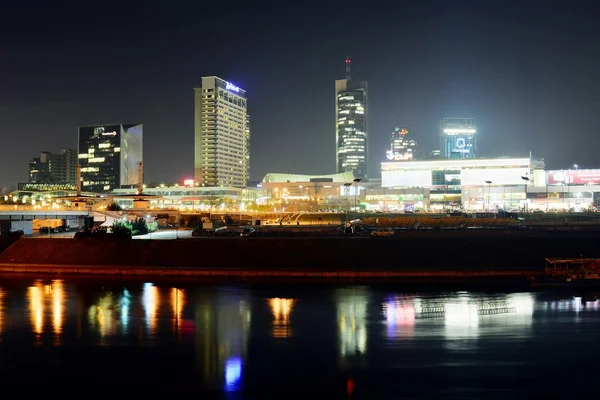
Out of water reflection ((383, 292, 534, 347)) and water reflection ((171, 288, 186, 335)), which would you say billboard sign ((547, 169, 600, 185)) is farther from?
water reflection ((171, 288, 186, 335))

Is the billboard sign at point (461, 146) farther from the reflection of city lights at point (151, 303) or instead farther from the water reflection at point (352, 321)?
the reflection of city lights at point (151, 303)

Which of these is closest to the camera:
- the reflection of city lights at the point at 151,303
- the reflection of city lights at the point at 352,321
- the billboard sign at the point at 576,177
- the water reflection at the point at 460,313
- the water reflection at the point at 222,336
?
the water reflection at the point at 222,336

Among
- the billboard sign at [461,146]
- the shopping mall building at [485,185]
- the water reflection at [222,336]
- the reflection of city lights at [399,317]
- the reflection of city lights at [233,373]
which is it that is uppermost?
the billboard sign at [461,146]

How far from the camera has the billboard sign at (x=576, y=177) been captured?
106 m

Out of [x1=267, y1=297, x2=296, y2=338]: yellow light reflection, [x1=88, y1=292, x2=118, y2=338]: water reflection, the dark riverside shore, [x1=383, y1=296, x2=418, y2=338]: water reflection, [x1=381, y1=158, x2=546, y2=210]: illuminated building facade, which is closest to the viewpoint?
[x1=383, y1=296, x2=418, y2=338]: water reflection

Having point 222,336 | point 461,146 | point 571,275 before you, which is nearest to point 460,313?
point 222,336

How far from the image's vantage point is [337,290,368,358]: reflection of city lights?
15.8 meters

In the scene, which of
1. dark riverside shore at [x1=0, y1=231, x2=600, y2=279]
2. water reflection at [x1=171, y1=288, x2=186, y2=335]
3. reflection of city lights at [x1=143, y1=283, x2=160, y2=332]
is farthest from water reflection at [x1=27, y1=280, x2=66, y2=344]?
dark riverside shore at [x1=0, y1=231, x2=600, y2=279]

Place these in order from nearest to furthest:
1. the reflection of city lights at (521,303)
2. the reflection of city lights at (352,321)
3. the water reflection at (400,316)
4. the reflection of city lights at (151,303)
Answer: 1. the reflection of city lights at (352,321)
2. the water reflection at (400,316)
3. the reflection of city lights at (151,303)
4. the reflection of city lights at (521,303)

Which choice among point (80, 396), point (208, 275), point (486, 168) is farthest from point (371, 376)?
point (486, 168)

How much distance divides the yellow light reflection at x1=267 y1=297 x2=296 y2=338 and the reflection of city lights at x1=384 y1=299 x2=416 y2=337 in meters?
3.70

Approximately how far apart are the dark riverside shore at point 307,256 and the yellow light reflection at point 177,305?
4.54 m

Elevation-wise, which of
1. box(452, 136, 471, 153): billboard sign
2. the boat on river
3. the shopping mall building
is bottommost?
the boat on river

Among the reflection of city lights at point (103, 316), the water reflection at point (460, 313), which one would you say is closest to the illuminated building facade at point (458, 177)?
the water reflection at point (460, 313)
